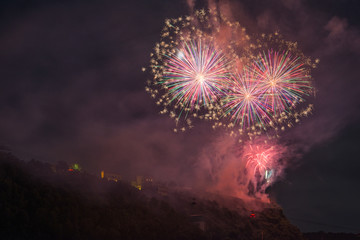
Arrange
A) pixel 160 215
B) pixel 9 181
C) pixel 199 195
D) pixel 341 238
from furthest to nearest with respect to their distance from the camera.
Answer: pixel 341 238
pixel 199 195
pixel 160 215
pixel 9 181

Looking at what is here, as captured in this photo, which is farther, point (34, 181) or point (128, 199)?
point (128, 199)

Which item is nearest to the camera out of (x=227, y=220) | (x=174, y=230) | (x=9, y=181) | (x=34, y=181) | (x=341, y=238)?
(x=9, y=181)

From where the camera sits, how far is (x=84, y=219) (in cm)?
4253

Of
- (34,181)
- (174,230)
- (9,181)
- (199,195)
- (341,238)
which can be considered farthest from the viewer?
(341,238)

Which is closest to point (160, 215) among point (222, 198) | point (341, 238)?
point (222, 198)

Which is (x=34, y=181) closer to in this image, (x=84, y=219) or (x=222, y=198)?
(x=84, y=219)

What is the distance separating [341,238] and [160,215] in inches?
2498

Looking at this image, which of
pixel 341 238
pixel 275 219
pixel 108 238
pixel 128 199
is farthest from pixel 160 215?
pixel 341 238

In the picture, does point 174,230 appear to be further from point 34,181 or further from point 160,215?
point 34,181

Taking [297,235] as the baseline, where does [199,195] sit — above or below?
above

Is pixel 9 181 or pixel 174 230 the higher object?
pixel 9 181

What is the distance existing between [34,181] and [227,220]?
4378 cm

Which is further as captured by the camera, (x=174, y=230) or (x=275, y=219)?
(x=275, y=219)

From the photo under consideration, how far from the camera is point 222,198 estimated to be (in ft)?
299
